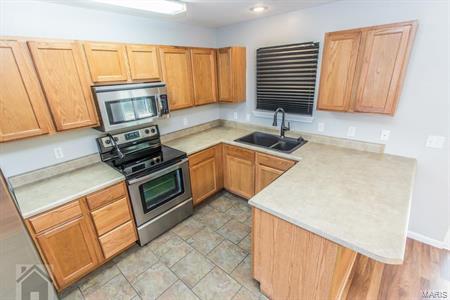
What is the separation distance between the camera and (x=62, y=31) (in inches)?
75.3

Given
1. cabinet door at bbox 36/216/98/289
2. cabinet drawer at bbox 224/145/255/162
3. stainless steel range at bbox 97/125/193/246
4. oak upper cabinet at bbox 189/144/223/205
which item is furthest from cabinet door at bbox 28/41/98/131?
cabinet drawer at bbox 224/145/255/162

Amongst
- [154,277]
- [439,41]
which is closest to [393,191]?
[439,41]

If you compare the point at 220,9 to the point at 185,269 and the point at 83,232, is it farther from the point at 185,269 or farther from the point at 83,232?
the point at 185,269

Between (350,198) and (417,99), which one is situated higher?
(417,99)

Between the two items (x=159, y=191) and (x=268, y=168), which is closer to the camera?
(x=159, y=191)

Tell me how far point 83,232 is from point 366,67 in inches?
115

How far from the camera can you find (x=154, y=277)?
6.32 ft

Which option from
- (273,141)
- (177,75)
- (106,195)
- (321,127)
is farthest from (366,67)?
(106,195)

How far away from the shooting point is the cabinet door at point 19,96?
1.51m

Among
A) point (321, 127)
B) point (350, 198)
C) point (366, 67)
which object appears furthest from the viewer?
point (321, 127)

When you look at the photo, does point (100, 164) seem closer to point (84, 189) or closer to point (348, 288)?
point (84, 189)

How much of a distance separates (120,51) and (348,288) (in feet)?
9.98

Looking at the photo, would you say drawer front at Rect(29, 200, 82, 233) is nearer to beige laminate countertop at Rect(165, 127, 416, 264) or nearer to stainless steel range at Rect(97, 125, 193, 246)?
stainless steel range at Rect(97, 125, 193, 246)

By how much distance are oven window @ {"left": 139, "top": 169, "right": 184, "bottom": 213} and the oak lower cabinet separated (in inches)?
7.0
